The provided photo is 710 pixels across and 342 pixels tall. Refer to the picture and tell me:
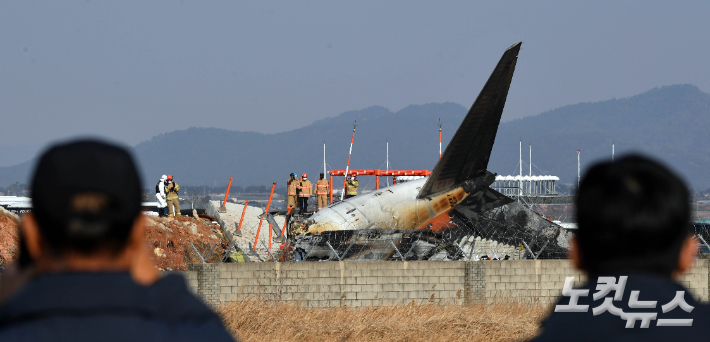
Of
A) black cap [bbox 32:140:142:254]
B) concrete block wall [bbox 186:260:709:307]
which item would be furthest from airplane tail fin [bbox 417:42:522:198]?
black cap [bbox 32:140:142:254]

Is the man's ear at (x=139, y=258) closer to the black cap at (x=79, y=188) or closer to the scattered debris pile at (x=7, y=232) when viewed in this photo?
the black cap at (x=79, y=188)

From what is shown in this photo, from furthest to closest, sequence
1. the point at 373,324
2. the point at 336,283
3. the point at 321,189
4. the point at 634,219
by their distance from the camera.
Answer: the point at 321,189 → the point at 336,283 → the point at 373,324 → the point at 634,219

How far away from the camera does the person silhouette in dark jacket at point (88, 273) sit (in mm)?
2182

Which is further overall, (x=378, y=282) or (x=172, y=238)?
(x=172, y=238)

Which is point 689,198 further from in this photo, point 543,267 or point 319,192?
point 319,192

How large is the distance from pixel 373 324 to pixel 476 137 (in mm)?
13818

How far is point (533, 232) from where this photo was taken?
27188mm

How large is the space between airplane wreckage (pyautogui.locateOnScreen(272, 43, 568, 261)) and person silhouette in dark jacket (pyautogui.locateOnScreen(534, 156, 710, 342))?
66.0 feet

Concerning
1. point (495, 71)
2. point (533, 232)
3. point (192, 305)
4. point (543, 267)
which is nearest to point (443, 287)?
point (543, 267)

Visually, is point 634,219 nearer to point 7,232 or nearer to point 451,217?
point 451,217

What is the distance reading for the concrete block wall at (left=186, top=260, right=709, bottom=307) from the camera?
2022cm

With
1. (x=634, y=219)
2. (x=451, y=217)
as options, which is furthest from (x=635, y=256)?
(x=451, y=217)

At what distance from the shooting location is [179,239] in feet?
93.2

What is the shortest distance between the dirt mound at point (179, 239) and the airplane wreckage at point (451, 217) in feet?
11.8
